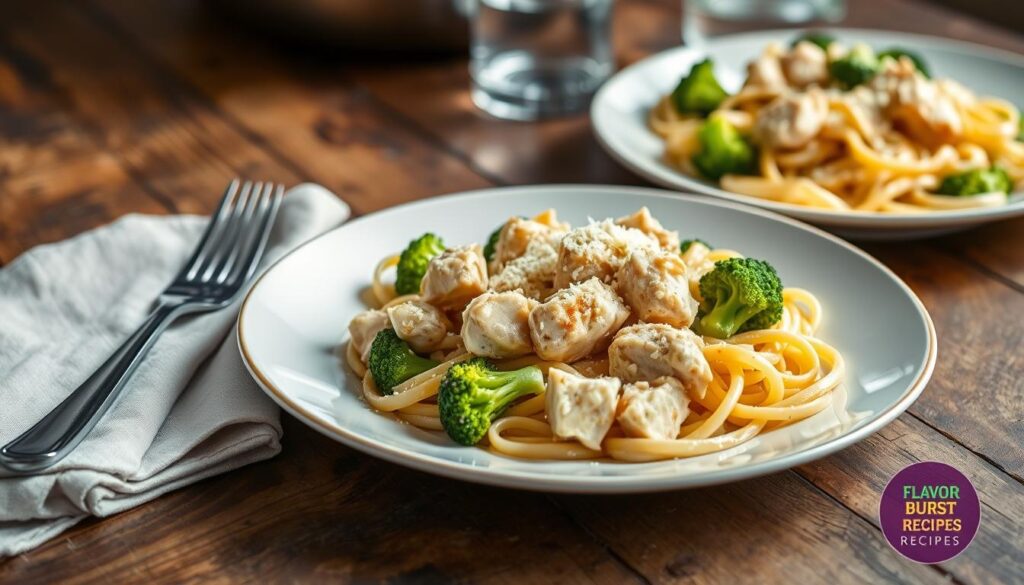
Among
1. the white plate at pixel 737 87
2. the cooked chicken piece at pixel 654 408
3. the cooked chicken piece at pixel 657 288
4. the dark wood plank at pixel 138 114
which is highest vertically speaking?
the cooked chicken piece at pixel 657 288

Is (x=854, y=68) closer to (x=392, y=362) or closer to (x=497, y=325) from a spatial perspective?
(x=497, y=325)

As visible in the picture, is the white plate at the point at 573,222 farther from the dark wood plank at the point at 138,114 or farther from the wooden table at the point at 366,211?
the dark wood plank at the point at 138,114

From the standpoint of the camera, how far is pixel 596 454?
7.25ft

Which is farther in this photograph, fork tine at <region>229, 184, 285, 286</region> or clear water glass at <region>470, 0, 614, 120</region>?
clear water glass at <region>470, 0, 614, 120</region>

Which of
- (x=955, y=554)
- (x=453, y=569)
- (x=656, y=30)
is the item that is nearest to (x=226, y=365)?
(x=453, y=569)

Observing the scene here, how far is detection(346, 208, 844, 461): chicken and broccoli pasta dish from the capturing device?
2211 millimetres

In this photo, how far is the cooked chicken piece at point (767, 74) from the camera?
152 inches

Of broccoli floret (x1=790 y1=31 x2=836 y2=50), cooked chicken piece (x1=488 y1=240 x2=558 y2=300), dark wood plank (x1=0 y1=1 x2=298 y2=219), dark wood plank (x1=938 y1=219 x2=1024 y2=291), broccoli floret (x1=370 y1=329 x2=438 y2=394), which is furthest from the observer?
broccoli floret (x1=790 y1=31 x2=836 y2=50)

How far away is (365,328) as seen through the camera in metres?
2.59

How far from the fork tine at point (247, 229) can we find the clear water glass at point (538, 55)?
4.40 feet

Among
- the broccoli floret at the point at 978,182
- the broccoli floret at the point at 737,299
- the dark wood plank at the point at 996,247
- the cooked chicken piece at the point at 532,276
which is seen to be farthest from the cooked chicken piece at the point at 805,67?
the cooked chicken piece at the point at 532,276

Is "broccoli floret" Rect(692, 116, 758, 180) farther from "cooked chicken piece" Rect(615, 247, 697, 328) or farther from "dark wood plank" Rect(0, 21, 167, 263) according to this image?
"dark wood plank" Rect(0, 21, 167, 263)

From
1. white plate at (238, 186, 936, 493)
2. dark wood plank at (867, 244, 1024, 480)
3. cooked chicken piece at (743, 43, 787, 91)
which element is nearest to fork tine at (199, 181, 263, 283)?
white plate at (238, 186, 936, 493)

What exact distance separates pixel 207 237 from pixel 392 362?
975mm
